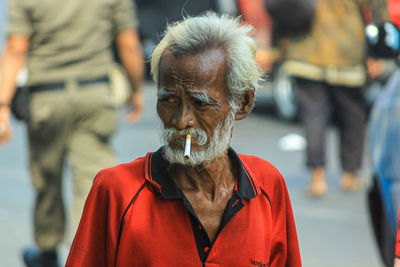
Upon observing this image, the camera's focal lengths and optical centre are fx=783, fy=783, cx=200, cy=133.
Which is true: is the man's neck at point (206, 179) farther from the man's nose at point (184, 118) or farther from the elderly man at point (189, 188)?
the man's nose at point (184, 118)

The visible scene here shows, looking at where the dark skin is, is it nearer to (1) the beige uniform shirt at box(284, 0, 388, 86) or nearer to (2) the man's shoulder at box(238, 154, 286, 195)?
(2) the man's shoulder at box(238, 154, 286, 195)

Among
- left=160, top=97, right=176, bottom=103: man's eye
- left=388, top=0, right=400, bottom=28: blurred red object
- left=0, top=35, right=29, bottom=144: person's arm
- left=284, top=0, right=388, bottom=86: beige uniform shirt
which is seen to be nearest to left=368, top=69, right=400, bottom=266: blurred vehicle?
left=284, top=0, right=388, bottom=86: beige uniform shirt

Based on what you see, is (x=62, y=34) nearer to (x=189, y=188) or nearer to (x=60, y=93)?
(x=60, y=93)

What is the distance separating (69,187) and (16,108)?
2549mm

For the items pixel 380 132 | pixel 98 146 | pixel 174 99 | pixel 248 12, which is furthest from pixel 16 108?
pixel 248 12

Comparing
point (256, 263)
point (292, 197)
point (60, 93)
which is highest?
point (60, 93)

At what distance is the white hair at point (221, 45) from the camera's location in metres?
2.20

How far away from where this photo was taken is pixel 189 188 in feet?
7.52

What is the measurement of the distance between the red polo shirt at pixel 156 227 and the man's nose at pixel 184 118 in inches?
6.2

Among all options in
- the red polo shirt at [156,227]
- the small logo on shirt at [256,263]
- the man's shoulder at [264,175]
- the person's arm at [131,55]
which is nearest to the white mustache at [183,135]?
the red polo shirt at [156,227]

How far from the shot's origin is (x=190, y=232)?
2.18 metres

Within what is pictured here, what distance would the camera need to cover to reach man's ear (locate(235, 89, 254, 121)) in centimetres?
236

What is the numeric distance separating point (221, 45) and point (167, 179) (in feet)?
1.35

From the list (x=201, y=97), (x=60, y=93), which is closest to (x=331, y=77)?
(x=60, y=93)
